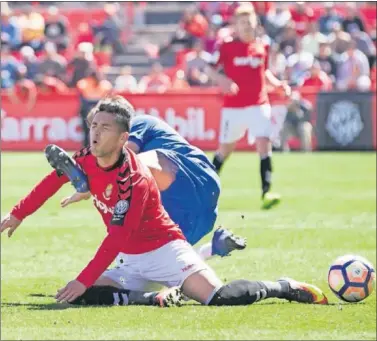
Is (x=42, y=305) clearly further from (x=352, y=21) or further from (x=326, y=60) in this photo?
(x=352, y=21)

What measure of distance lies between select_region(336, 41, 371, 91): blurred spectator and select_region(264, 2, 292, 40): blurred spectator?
8.69 ft

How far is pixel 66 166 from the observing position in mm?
7434

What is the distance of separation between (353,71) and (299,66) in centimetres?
122

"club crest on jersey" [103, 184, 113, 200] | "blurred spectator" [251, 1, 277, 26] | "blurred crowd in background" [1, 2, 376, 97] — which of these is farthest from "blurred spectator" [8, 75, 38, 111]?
"club crest on jersey" [103, 184, 113, 200]

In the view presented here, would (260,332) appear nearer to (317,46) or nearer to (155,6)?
(317,46)

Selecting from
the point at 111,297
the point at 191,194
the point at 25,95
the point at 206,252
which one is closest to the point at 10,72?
the point at 25,95

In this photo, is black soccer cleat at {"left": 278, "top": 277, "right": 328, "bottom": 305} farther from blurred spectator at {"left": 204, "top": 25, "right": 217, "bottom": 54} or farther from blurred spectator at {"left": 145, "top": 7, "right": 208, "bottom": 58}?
blurred spectator at {"left": 145, "top": 7, "right": 208, "bottom": 58}

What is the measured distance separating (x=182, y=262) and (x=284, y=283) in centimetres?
79

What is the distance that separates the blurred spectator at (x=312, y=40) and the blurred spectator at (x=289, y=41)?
235mm

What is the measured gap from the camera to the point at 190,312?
7852mm

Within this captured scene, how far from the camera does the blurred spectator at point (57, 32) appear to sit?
30453mm

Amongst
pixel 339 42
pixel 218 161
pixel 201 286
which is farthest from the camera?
pixel 339 42

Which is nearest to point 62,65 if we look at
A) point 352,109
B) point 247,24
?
point 352,109

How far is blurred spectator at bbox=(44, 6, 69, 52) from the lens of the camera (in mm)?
30453
